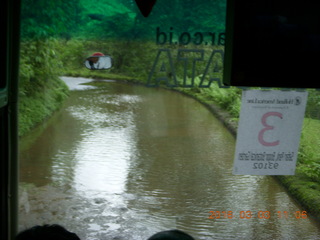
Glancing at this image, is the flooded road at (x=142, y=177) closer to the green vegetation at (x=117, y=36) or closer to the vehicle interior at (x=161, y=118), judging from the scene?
the vehicle interior at (x=161, y=118)

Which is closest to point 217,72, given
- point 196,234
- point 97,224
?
point 196,234

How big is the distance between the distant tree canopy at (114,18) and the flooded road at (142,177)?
0.26 m

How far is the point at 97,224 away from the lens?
196 cm

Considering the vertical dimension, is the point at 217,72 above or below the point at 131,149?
above

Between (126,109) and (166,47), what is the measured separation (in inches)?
15.6

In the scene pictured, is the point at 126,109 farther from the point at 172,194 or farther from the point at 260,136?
the point at 260,136

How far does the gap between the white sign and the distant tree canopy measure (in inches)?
13.2

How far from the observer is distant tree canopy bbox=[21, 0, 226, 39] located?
1.62m

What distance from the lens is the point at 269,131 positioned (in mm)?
1649

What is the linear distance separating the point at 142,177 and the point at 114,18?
0.74 m
